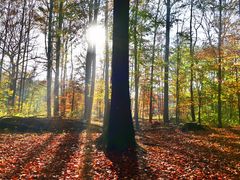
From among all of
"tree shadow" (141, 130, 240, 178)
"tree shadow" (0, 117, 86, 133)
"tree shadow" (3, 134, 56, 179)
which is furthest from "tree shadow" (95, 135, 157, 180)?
"tree shadow" (0, 117, 86, 133)

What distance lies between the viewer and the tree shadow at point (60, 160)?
294 inches

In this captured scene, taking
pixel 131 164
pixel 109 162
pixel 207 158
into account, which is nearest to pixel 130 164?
pixel 131 164

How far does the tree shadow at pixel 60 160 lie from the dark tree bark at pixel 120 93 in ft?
5.31

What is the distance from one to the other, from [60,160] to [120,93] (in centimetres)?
321

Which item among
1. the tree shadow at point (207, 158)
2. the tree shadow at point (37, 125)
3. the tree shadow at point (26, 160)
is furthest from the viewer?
the tree shadow at point (37, 125)

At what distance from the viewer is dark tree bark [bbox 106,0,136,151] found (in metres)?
9.98

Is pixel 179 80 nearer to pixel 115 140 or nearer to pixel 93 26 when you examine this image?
pixel 93 26

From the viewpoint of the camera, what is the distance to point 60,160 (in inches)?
354

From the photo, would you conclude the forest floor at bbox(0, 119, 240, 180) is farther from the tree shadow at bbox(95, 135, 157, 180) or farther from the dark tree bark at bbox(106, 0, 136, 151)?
the dark tree bark at bbox(106, 0, 136, 151)

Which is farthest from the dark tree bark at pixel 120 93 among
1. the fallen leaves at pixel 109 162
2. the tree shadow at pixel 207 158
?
the tree shadow at pixel 207 158

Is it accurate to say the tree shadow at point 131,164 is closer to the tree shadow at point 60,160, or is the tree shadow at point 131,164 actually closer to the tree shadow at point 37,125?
the tree shadow at point 60,160

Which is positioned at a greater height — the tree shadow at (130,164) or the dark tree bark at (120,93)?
the dark tree bark at (120,93)

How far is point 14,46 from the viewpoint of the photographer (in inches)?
1146

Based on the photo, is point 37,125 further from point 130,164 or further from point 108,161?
point 130,164
